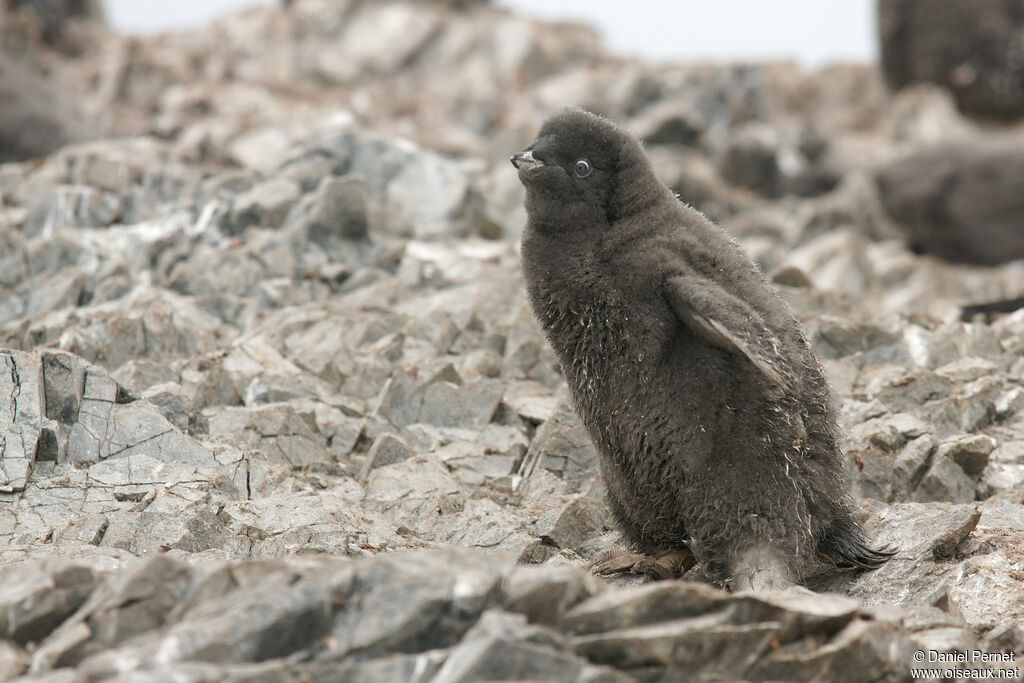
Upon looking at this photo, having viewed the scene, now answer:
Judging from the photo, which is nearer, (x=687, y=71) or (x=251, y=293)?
(x=251, y=293)

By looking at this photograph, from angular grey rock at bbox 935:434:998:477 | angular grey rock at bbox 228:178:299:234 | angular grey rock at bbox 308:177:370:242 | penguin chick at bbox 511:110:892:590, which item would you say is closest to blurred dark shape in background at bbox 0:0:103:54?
angular grey rock at bbox 228:178:299:234

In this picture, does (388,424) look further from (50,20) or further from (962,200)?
(50,20)

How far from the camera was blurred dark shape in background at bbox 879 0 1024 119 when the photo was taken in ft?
76.1

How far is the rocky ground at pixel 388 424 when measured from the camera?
3.86 meters

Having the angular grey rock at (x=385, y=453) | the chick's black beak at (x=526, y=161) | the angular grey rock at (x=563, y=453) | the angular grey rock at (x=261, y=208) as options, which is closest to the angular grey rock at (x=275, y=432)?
the angular grey rock at (x=385, y=453)

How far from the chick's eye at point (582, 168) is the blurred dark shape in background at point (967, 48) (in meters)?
20.8

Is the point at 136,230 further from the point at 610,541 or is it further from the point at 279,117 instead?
the point at 279,117

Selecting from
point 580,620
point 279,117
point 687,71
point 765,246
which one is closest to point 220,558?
point 580,620

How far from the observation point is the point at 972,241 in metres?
16.3

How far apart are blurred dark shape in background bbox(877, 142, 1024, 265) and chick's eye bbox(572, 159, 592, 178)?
41.1 ft

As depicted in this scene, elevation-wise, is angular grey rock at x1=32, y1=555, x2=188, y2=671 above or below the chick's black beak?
below

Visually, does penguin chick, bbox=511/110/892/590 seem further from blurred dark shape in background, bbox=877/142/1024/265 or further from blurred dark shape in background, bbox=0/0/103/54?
blurred dark shape in background, bbox=0/0/103/54

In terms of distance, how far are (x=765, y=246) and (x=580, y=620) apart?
10.6 m

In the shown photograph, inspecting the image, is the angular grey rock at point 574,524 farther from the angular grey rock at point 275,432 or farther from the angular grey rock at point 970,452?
the angular grey rock at point 970,452
